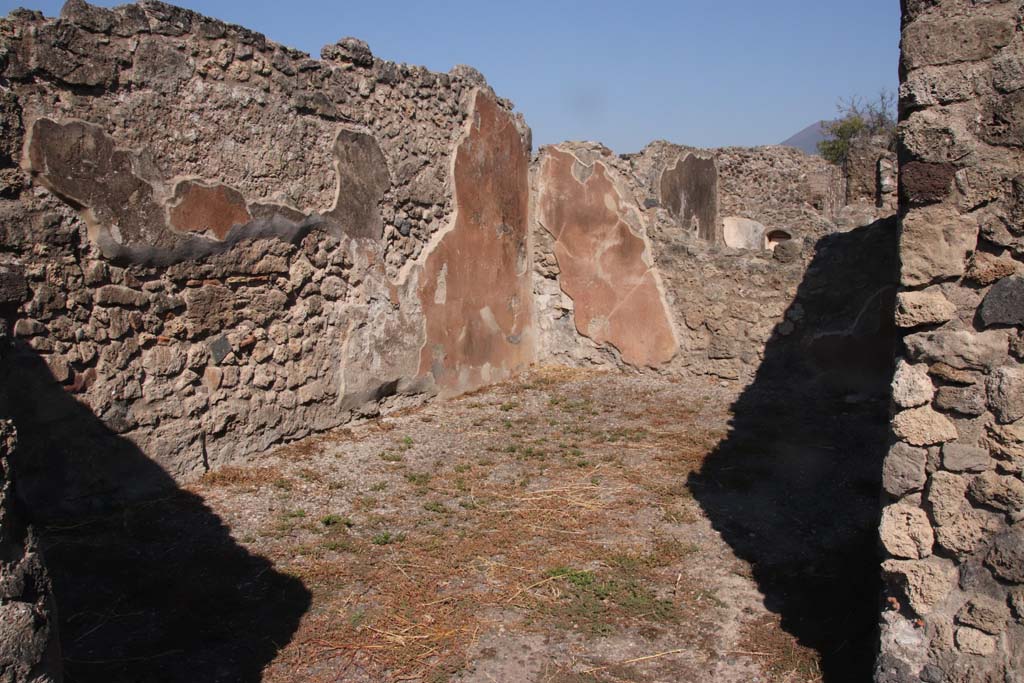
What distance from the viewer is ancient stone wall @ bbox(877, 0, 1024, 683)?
217cm

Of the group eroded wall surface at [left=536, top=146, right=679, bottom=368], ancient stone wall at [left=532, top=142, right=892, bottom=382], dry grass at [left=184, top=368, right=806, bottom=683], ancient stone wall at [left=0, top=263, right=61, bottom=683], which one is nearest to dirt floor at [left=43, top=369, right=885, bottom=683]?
dry grass at [left=184, top=368, right=806, bottom=683]

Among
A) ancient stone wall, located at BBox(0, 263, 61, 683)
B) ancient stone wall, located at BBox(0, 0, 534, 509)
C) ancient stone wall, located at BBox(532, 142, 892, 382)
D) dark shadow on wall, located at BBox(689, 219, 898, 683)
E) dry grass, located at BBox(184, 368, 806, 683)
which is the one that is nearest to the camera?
ancient stone wall, located at BBox(0, 263, 61, 683)

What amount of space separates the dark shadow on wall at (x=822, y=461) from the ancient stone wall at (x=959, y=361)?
43 centimetres

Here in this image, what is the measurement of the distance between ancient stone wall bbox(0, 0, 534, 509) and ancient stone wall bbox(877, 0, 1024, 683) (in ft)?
8.60

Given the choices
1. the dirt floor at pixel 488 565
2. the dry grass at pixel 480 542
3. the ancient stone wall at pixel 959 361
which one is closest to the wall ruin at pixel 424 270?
the ancient stone wall at pixel 959 361

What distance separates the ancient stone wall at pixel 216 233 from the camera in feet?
11.4

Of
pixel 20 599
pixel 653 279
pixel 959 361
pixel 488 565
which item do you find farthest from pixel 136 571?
pixel 653 279

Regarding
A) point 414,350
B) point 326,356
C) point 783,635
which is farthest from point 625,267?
point 783,635

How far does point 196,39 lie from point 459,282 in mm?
2420

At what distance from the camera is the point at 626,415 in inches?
223

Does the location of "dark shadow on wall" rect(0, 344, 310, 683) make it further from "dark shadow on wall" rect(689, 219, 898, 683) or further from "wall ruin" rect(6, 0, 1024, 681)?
"dark shadow on wall" rect(689, 219, 898, 683)

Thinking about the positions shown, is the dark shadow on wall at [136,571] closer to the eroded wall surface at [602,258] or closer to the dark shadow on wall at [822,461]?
the dark shadow on wall at [822,461]

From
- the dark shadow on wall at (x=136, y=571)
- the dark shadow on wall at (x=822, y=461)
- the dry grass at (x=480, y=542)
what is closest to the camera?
the dark shadow on wall at (x=136, y=571)

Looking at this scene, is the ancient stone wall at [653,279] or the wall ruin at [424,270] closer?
the wall ruin at [424,270]
